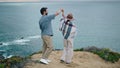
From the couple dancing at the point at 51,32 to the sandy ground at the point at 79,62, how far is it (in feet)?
1.08

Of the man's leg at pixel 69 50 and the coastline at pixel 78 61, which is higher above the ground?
the man's leg at pixel 69 50

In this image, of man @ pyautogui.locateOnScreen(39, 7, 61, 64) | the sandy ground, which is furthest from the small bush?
man @ pyautogui.locateOnScreen(39, 7, 61, 64)

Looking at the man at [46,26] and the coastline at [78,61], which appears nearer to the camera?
the man at [46,26]

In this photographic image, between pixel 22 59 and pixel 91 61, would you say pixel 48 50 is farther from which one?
pixel 91 61

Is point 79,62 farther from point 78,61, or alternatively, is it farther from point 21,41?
point 21,41

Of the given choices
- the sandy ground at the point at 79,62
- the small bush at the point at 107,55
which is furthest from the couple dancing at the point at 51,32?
the small bush at the point at 107,55

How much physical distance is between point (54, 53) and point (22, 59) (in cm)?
305

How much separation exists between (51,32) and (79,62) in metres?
2.87

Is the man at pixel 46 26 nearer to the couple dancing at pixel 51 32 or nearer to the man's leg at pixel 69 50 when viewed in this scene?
the couple dancing at pixel 51 32

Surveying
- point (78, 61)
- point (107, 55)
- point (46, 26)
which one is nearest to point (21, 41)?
point (107, 55)

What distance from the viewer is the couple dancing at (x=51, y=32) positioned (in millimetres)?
14117

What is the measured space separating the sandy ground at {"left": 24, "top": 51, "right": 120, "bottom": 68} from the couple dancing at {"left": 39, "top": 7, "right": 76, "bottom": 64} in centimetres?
33

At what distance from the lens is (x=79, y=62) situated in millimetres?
16266

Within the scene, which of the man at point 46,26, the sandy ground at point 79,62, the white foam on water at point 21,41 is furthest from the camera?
the white foam on water at point 21,41
